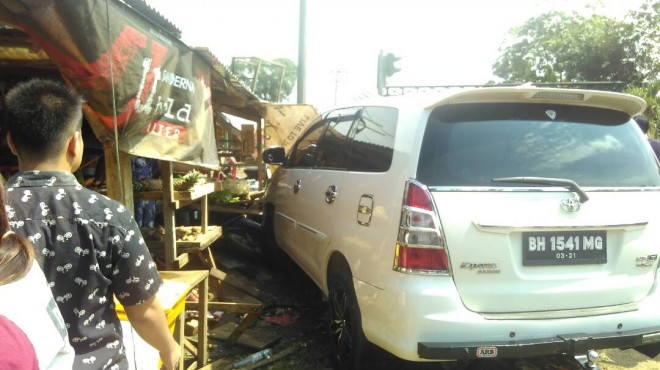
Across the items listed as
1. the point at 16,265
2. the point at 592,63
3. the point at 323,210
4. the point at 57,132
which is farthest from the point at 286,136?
the point at 592,63

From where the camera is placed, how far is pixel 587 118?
2.82m

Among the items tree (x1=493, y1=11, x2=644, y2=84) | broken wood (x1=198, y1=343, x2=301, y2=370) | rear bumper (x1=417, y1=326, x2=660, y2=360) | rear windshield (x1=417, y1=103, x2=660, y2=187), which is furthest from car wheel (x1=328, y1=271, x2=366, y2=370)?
tree (x1=493, y1=11, x2=644, y2=84)

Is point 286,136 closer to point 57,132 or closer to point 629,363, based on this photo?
point 629,363

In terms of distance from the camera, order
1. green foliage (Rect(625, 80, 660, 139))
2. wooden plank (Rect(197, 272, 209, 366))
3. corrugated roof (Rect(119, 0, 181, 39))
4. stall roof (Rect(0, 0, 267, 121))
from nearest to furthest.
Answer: corrugated roof (Rect(119, 0, 181, 39))
stall roof (Rect(0, 0, 267, 121))
wooden plank (Rect(197, 272, 209, 366))
green foliage (Rect(625, 80, 660, 139))

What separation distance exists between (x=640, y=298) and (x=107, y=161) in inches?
131

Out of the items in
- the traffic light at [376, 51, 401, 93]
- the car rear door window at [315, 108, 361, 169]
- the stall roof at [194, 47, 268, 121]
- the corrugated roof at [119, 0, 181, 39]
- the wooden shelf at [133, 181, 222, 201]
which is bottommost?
the wooden shelf at [133, 181, 222, 201]

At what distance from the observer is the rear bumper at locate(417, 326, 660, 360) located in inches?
91.3

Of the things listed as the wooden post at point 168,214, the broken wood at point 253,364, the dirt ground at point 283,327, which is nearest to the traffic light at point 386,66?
the dirt ground at point 283,327

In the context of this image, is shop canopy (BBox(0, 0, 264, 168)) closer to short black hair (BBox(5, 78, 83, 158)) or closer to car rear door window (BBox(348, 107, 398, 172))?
short black hair (BBox(5, 78, 83, 158))

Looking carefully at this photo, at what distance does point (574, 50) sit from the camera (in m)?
22.8

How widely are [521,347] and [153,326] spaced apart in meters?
1.74

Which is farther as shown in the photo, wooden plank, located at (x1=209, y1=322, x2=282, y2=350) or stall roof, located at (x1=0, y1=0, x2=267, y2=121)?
wooden plank, located at (x1=209, y1=322, x2=282, y2=350)

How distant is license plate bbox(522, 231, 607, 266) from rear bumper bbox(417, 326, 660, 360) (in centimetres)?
38

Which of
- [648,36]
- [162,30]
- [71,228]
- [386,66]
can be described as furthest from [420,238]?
[648,36]
